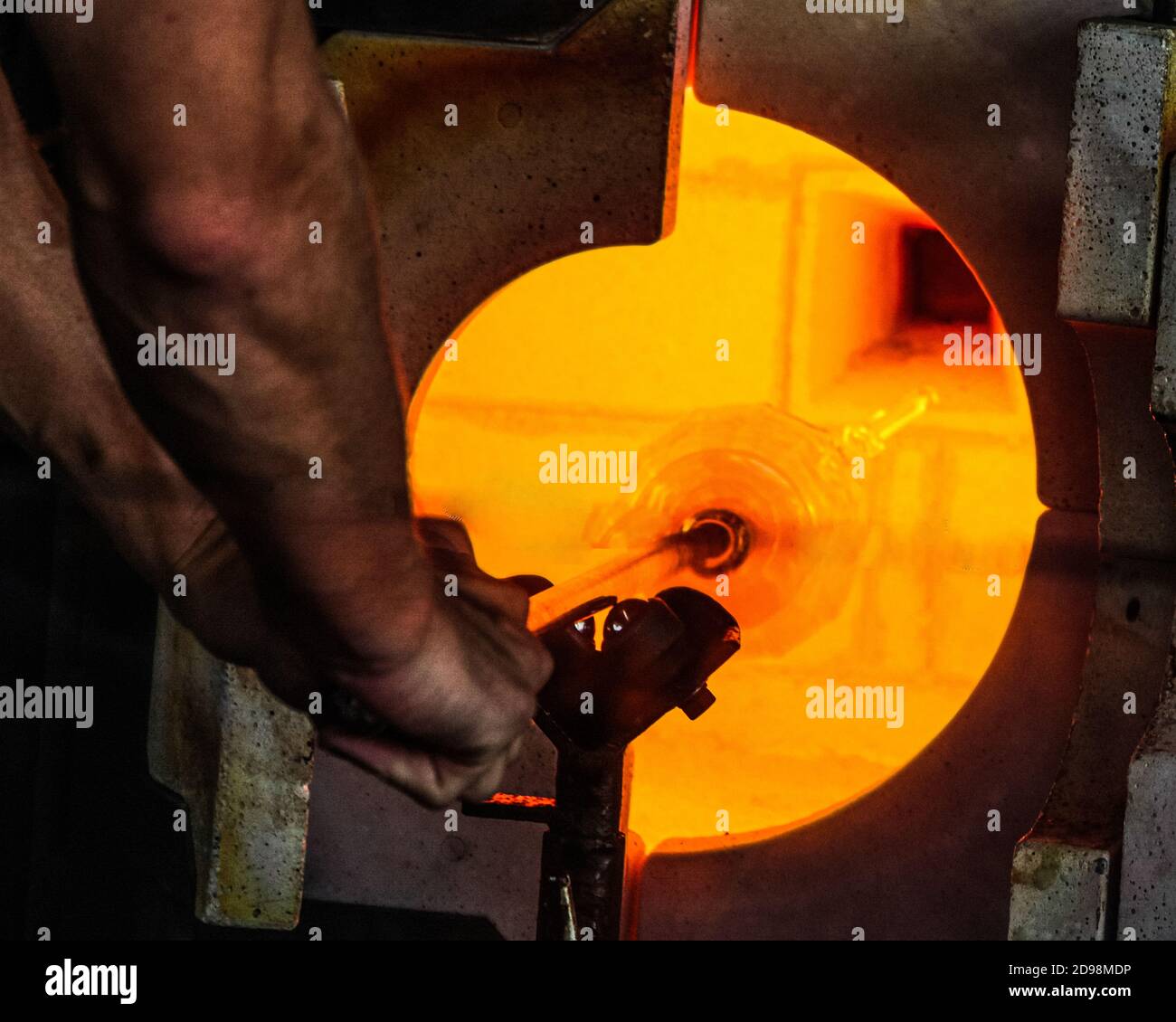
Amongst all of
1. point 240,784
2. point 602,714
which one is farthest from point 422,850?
point 602,714

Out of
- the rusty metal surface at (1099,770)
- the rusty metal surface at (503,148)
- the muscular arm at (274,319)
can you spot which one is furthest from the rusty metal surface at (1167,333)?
the muscular arm at (274,319)

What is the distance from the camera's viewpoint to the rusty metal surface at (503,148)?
66.1 inches

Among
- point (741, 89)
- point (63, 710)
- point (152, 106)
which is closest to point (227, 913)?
point (63, 710)

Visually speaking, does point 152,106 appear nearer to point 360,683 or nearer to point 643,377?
point 360,683

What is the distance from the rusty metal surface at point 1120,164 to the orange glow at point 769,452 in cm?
55

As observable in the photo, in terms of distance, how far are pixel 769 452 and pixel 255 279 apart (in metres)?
1.44

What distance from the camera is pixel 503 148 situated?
1755 millimetres

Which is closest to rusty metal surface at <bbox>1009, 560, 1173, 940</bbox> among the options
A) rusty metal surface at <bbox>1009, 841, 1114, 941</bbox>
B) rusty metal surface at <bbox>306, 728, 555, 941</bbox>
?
rusty metal surface at <bbox>1009, 841, 1114, 941</bbox>

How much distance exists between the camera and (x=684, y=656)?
155 cm

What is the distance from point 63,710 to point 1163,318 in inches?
63.2

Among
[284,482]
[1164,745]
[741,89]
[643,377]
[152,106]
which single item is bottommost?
[1164,745]

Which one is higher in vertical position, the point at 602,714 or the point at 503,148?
the point at 503,148

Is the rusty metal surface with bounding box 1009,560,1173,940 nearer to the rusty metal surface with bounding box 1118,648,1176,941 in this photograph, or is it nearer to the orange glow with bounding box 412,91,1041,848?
the rusty metal surface with bounding box 1118,648,1176,941

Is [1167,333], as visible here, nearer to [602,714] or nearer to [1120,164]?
[1120,164]
